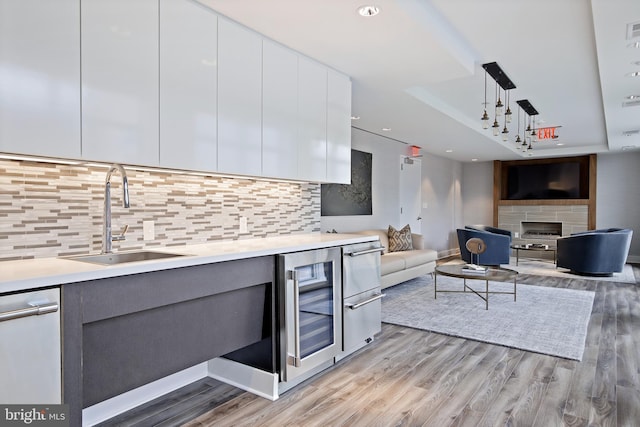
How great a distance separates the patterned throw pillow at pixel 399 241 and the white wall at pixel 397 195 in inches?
15.1

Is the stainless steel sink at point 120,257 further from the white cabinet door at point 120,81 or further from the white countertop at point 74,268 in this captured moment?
the white cabinet door at point 120,81

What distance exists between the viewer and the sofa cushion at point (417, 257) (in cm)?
582

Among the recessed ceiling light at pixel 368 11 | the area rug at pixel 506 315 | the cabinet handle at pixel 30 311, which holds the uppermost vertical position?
the recessed ceiling light at pixel 368 11

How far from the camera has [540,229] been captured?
398 inches

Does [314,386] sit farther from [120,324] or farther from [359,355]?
[120,324]

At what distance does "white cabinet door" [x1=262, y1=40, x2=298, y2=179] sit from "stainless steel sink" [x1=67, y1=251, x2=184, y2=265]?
94 centimetres

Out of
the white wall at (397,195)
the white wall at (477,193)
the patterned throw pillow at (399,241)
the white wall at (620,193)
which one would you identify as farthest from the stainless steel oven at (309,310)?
the white wall at (620,193)

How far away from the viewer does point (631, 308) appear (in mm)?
4727

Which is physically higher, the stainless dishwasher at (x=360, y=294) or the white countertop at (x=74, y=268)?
the white countertop at (x=74, y=268)

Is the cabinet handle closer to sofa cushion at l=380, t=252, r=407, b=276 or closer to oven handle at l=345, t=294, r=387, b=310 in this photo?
oven handle at l=345, t=294, r=387, b=310

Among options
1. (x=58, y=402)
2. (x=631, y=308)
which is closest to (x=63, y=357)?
(x=58, y=402)

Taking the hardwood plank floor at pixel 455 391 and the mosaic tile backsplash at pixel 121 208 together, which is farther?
the hardwood plank floor at pixel 455 391

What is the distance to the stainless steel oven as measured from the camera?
2469 mm

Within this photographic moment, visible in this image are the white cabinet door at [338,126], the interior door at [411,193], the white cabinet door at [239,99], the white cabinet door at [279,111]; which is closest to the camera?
the white cabinet door at [239,99]
